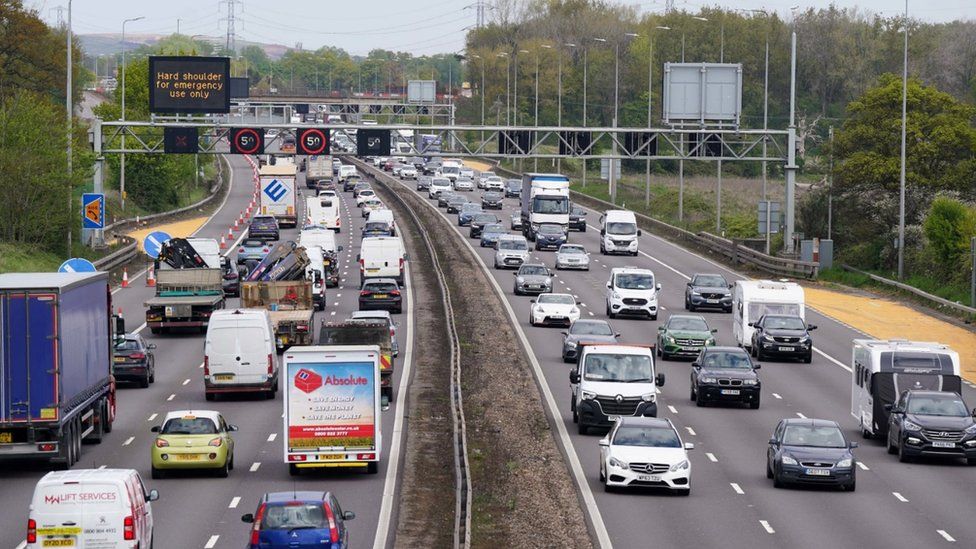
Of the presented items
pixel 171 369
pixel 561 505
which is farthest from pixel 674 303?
pixel 561 505

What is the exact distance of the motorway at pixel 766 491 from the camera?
24.9 m

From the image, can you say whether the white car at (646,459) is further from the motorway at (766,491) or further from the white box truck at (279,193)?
the white box truck at (279,193)

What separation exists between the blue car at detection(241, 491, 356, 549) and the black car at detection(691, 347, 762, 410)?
20249 millimetres

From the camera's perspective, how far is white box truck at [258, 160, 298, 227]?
9376 centimetres

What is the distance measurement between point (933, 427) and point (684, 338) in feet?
52.6

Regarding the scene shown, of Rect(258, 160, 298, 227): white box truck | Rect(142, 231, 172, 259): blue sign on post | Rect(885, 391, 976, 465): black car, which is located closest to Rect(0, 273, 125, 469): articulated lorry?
Rect(885, 391, 976, 465): black car

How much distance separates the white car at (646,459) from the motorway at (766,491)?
11.6 inches

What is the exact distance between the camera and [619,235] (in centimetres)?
8081

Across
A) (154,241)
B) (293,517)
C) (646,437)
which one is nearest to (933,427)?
(646,437)

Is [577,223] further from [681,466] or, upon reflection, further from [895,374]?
[681,466]

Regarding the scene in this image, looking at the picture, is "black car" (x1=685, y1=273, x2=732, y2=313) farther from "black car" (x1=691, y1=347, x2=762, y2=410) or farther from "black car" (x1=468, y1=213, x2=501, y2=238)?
"black car" (x1=468, y1=213, x2=501, y2=238)

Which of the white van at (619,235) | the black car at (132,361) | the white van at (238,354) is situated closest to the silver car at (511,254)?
the white van at (619,235)

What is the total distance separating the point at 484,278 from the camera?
233ft

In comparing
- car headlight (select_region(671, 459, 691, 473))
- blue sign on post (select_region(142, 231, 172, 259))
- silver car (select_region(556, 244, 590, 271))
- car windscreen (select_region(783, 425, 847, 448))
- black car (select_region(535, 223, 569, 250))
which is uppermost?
blue sign on post (select_region(142, 231, 172, 259))
